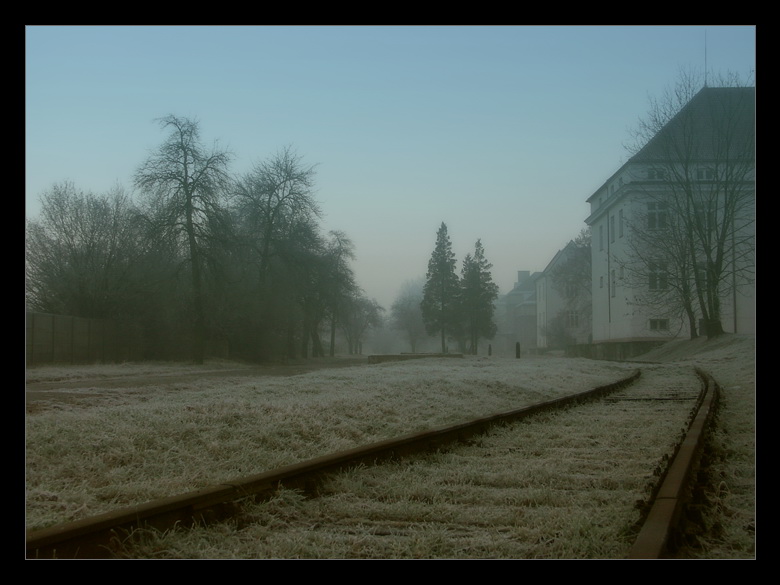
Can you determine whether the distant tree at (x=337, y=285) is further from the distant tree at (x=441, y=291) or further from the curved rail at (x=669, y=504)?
the curved rail at (x=669, y=504)

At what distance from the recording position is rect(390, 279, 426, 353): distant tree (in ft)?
30.4

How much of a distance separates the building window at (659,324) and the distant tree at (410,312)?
41.7 feet

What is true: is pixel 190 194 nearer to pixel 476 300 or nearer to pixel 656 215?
pixel 476 300

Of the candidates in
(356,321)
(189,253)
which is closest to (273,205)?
(189,253)

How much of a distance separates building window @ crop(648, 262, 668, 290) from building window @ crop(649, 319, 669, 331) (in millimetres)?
3846

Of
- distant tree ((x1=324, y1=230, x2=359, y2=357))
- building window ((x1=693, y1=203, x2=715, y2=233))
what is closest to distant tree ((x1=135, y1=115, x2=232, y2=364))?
distant tree ((x1=324, y1=230, x2=359, y2=357))

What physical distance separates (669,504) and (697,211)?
13216 millimetres

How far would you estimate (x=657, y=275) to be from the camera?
1966 cm

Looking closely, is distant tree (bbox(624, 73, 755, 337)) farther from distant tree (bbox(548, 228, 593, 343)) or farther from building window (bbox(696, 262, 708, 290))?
distant tree (bbox(548, 228, 593, 343))

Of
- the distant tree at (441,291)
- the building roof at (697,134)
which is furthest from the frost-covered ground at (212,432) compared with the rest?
the building roof at (697,134)

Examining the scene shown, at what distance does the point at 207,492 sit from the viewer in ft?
11.1

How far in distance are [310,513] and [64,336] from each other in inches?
222
